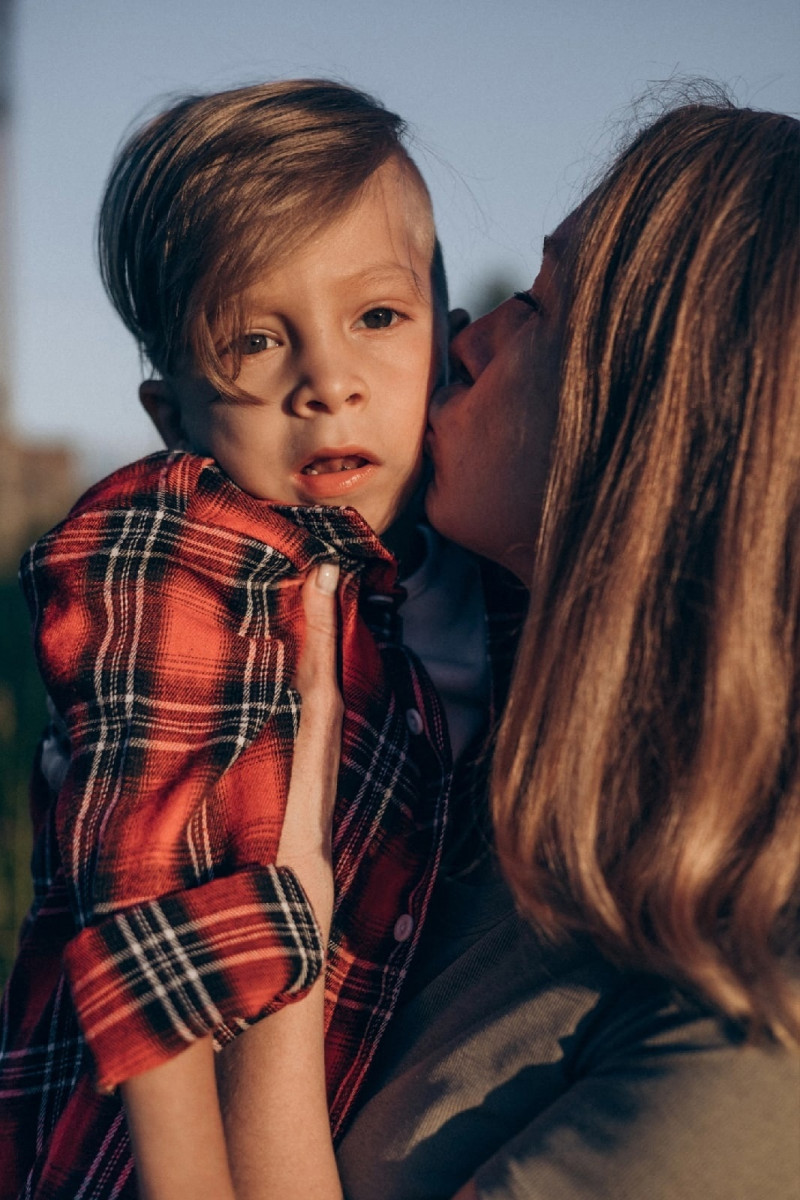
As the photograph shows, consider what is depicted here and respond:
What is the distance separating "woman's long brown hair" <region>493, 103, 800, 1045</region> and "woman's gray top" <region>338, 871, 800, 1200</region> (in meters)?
0.07

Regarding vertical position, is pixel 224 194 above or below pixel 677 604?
above

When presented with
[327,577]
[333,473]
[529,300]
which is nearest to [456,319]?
[529,300]

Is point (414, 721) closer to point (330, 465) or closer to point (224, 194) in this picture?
point (330, 465)

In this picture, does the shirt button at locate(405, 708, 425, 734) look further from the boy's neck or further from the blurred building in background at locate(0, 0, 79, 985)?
the blurred building in background at locate(0, 0, 79, 985)

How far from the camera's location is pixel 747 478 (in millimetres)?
1361

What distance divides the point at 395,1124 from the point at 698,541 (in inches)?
35.6

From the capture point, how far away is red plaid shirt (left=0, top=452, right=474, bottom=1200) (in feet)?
4.73

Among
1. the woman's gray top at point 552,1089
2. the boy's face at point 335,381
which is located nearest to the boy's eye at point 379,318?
the boy's face at point 335,381

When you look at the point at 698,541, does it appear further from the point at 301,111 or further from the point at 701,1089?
the point at 301,111

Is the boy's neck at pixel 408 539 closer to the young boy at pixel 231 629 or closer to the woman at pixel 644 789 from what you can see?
the young boy at pixel 231 629

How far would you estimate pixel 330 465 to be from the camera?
1948 millimetres

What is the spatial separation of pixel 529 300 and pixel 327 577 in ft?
1.93

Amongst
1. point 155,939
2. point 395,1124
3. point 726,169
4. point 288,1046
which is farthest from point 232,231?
point 395,1124

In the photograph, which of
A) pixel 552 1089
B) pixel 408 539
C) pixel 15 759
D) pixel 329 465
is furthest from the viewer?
pixel 15 759
